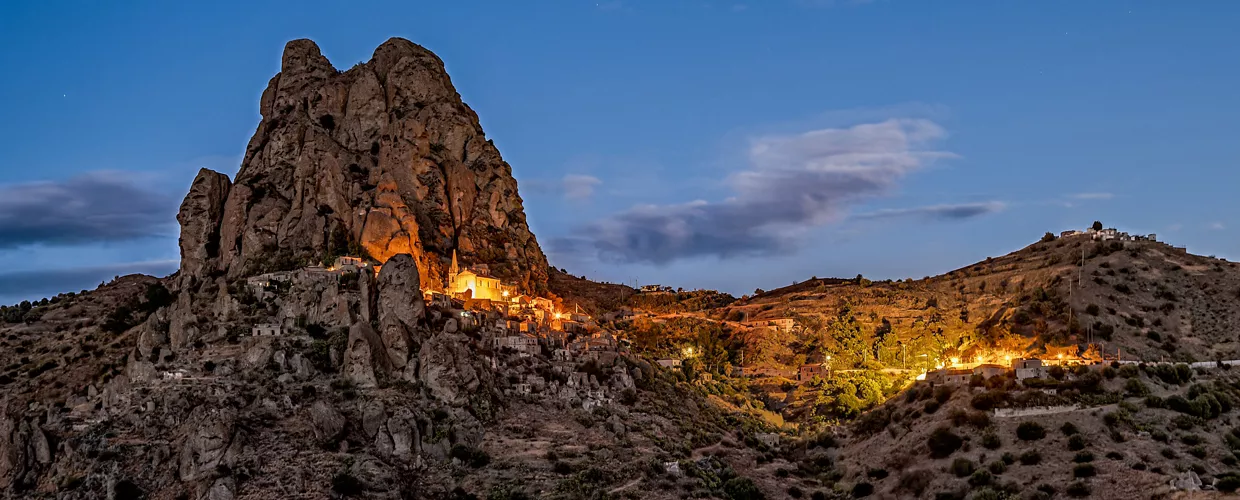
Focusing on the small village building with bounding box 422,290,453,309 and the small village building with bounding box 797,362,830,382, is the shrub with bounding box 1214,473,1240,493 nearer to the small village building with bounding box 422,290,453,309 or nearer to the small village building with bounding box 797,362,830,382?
the small village building with bounding box 797,362,830,382

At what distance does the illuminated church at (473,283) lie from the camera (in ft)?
306

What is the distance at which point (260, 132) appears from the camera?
101m

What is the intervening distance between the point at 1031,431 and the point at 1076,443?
358 cm

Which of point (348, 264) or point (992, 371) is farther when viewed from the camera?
point (348, 264)

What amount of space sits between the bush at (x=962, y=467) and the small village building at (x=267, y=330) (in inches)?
1732

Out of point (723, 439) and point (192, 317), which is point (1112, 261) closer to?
point (723, 439)

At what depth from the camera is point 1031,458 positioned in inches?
2665

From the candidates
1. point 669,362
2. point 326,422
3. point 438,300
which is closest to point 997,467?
point 669,362

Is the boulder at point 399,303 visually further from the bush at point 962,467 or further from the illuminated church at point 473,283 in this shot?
the bush at point 962,467

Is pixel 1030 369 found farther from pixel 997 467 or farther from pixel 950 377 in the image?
pixel 997 467

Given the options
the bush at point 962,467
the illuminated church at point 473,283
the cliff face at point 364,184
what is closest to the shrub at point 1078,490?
the bush at point 962,467

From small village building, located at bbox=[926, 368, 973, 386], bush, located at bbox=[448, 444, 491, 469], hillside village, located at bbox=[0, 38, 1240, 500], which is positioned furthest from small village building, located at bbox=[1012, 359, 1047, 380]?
bush, located at bbox=[448, 444, 491, 469]

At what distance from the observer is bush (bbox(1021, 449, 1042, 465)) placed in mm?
67438

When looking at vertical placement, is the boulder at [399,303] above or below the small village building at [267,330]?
above
